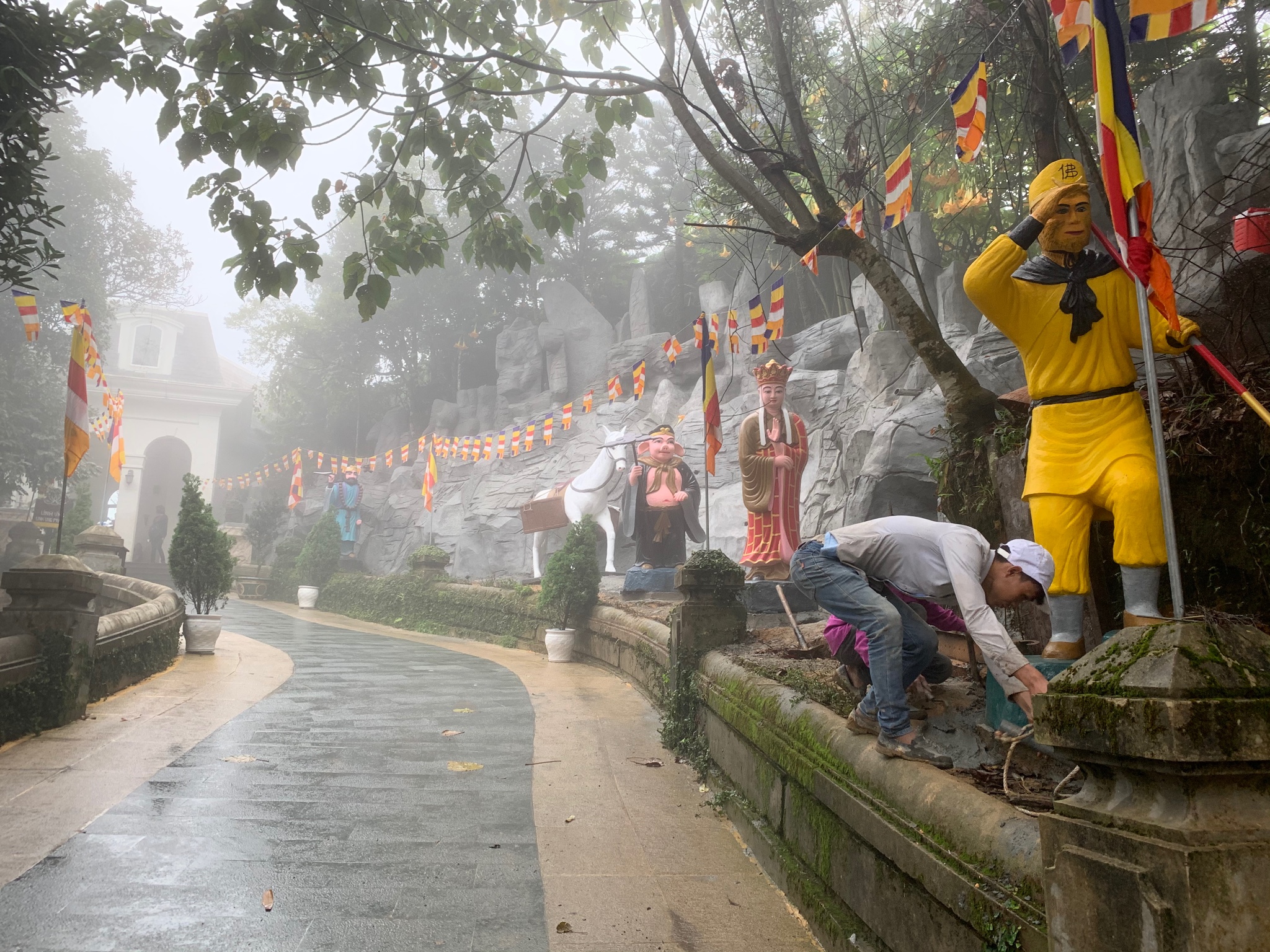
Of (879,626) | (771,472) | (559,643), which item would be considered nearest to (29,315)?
(559,643)

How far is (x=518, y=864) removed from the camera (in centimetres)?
Answer: 404

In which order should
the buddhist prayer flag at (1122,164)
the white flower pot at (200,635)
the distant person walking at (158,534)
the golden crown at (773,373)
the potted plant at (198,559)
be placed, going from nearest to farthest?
the buddhist prayer flag at (1122,164)
the golden crown at (773,373)
the white flower pot at (200,635)
the potted plant at (198,559)
the distant person walking at (158,534)

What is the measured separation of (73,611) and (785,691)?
5.44 meters

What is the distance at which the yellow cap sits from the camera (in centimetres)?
375

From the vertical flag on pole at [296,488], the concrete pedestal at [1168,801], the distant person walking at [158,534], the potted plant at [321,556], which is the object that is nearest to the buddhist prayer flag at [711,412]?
the concrete pedestal at [1168,801]

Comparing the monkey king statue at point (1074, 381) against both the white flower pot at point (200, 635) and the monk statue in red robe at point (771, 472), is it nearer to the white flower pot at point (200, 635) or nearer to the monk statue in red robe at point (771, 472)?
the monk statue in red robe at point (771, 472)

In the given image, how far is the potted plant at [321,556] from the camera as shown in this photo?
25.5 m

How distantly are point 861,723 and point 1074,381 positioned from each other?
1.81m

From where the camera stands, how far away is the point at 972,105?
6.02 meters

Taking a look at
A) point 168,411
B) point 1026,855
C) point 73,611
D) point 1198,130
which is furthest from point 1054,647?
point 168,411

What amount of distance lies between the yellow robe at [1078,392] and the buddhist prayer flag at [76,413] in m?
8.07

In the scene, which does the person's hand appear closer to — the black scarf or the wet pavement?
the black scarf

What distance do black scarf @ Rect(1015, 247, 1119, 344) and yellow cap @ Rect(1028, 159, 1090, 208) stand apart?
31 cm

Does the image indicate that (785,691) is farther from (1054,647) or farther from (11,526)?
(11,526)
